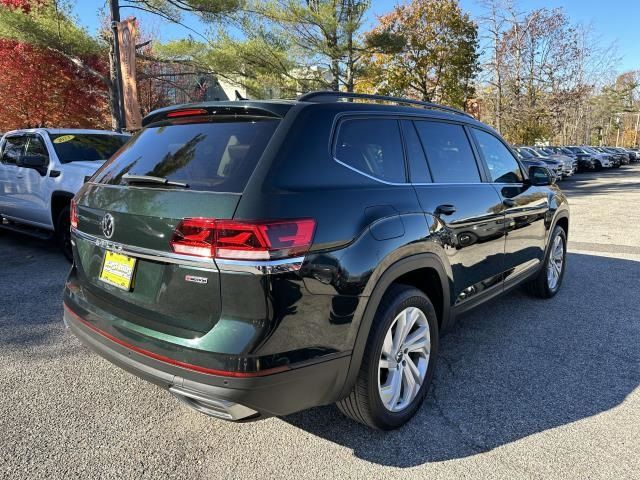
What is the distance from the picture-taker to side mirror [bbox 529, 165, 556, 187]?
4.39 meters

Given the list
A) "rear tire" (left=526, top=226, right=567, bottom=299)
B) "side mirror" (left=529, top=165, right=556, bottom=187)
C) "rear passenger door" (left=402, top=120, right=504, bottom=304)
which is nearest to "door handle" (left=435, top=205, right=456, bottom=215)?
"rear passenger door" (left=402, top=120, right=504, bottom=304)

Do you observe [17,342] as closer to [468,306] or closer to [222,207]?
[222,207]

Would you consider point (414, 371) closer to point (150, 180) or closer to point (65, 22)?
point (150, 180)

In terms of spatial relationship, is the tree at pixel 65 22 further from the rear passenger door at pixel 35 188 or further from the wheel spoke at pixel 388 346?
the wheel spoke at pixel 388 346

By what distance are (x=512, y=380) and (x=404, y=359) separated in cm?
104

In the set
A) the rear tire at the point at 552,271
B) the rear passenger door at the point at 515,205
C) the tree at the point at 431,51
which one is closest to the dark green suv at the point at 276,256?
the rear passenger door at the point at 515,205

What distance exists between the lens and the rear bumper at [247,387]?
1.96 metres

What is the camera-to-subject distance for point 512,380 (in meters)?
3.22

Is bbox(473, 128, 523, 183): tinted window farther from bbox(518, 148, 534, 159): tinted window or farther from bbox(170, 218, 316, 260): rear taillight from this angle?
bbox(518, 148, 534, 159): tinted window

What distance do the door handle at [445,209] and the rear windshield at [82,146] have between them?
193 inches

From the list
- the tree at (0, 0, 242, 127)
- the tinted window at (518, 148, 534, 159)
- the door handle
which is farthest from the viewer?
the tinted window at (518, 148, 534, 159)

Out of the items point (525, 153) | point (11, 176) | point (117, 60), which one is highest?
point (117, 60)

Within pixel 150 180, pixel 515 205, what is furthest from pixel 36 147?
pixel 515 205

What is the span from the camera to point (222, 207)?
1999 mm
